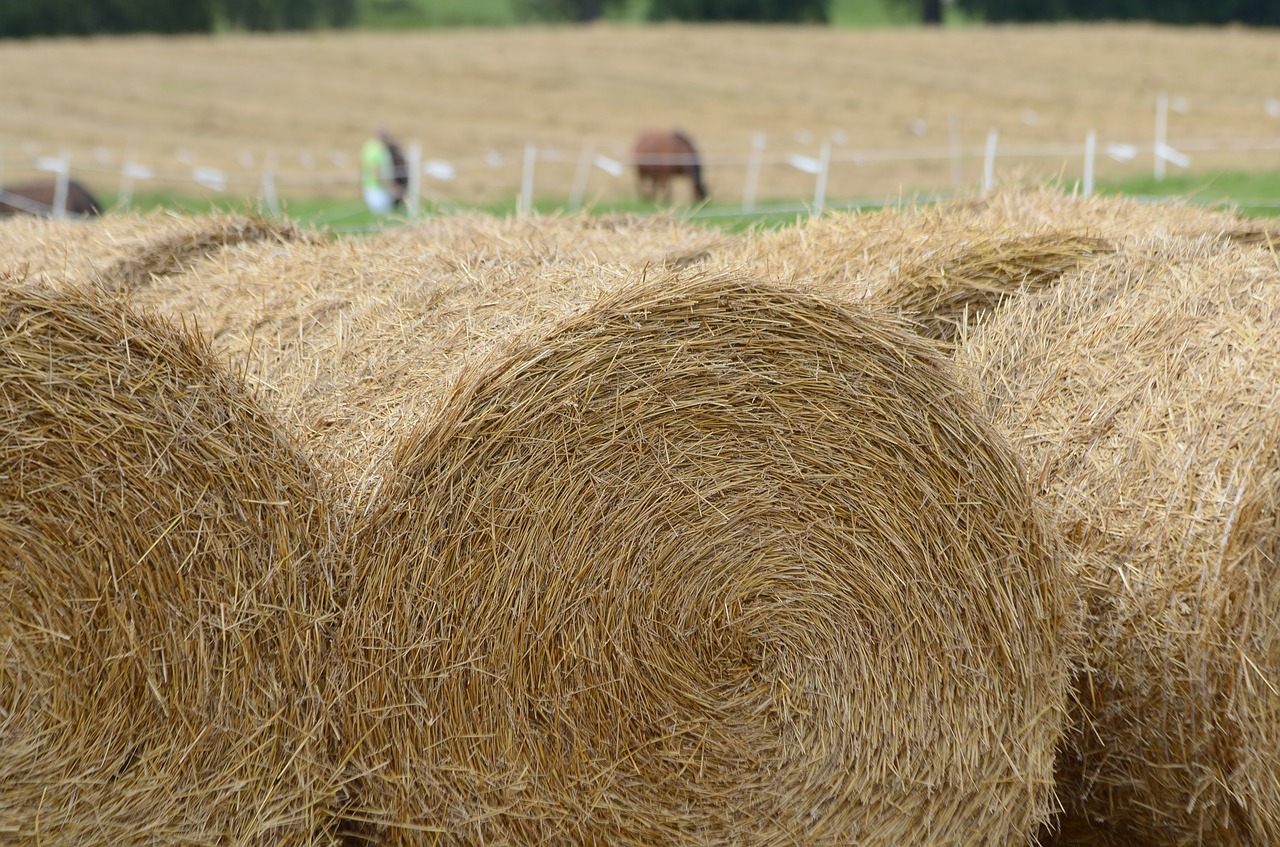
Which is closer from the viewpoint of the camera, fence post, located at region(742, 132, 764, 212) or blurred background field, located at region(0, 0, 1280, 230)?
fence post, located at region(742, 132, 764, 212)

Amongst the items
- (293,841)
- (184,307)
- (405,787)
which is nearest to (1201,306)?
(405,787)

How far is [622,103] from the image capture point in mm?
29641

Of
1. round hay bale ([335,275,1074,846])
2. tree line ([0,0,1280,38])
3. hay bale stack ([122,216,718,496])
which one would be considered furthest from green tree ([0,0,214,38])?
round hay bale ([335,275,1074,846])

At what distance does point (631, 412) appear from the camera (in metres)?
3.11

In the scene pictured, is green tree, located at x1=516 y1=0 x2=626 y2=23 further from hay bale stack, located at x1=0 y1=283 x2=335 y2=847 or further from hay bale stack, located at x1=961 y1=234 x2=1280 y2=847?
hay bale stack, located at x1=0 y1=283 x2=335 y2=847

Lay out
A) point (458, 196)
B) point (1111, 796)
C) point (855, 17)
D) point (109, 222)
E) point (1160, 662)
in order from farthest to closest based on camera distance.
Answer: point (855, 17) < point (458, 196) < point (109, 222) < point (1111, 796) < point (1160, 662)

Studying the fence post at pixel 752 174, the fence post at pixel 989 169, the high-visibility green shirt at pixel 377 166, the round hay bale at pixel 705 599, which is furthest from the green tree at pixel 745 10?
the round hay bale at pixel 705 599

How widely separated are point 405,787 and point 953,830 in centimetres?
138

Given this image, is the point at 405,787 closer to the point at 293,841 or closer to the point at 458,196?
the point at 293,841

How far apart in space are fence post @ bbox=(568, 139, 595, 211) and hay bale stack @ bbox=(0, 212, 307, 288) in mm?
11332

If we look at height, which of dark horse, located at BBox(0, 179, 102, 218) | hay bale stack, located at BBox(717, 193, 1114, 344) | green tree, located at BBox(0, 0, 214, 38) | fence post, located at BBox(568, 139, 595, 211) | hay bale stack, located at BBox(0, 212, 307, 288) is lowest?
dark horse, located at BBox(0, 179, 102, 218)

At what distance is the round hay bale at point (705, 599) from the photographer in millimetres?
3051

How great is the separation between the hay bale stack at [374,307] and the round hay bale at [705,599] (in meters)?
0.26

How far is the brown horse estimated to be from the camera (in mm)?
18141
